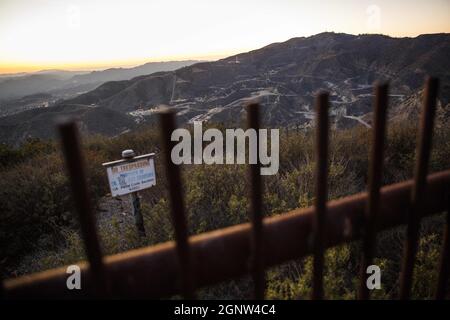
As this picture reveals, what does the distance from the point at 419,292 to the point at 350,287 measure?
0.58 m

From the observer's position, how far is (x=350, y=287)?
2.83m

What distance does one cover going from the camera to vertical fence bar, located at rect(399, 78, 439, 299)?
0.76m

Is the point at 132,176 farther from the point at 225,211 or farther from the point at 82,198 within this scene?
the point at 82,198

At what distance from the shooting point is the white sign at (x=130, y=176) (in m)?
4.21

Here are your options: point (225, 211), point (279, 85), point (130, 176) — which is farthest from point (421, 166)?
point (279, 85)

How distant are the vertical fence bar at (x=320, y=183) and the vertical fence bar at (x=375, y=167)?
0.45 feet

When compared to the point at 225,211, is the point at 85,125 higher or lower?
lower

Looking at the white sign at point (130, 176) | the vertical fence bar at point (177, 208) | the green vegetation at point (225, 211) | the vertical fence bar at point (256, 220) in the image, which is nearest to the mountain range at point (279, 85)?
the green vegetation at point (225, 211)

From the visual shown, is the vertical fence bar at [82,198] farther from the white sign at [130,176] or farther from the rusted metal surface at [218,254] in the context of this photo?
the white sign at [130,176]

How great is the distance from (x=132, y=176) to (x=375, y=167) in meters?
3.97

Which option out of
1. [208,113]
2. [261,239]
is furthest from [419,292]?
[208,113]

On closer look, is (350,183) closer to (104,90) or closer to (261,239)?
(261,239)

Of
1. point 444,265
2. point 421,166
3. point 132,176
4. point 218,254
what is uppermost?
point 421,166

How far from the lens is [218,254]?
0.66 m
